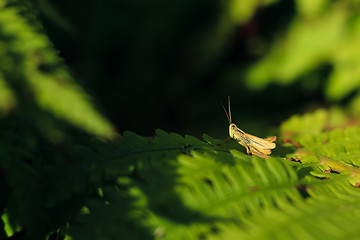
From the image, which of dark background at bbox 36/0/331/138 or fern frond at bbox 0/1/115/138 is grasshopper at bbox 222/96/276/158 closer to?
fern frond at bbox 0/1/115/138

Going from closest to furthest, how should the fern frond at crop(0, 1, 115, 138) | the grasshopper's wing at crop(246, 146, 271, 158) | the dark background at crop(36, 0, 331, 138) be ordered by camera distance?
the fern frond at crop(0, 1, 115, 138) < the grasshopper's wing at crop(246, 146, 271, 158) < the dark background at crop(36, 0, 331, 138)

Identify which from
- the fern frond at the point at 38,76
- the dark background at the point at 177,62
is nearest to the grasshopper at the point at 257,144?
the fern frond at the point at 38,76

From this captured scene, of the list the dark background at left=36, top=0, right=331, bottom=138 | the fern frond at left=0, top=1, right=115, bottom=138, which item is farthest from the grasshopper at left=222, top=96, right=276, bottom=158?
the dark background at left=36, top=0, right=331, bottom=138

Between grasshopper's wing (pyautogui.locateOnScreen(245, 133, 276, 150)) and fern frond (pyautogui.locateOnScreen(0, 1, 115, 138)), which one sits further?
grasshopper's wing (pyautogui.locateOnScreen(245, 133, 276, 150))

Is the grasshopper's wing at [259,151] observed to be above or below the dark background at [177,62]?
below

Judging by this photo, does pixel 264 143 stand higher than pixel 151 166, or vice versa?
pixel 264 143

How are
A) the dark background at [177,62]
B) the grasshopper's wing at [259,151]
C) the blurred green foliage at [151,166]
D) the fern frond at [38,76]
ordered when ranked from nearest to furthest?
the blurred green foliage at [151,166] → the fern frond at [38,76] → the grasshopper's wing at [259,151] → the dark background at [177,62]

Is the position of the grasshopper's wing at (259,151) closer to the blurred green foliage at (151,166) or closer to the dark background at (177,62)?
the blurred green foliage at (151,166)

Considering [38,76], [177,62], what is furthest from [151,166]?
[177,62]

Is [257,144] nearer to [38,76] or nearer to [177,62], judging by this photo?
[38,76]

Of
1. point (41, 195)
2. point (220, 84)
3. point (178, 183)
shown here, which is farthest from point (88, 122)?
point (220, 84)
